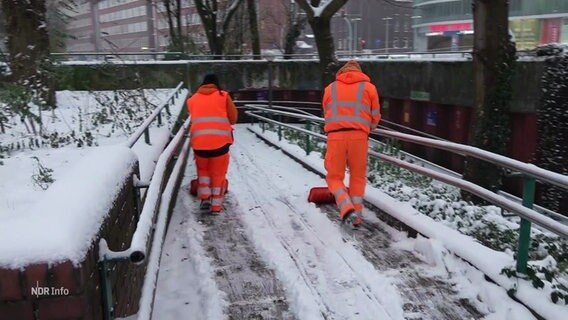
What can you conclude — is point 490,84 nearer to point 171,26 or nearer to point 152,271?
point 152,271

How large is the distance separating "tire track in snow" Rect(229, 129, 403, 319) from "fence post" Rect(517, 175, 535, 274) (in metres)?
0.92

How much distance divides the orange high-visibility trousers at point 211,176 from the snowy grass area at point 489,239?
1816mm

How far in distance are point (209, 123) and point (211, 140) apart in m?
0.21

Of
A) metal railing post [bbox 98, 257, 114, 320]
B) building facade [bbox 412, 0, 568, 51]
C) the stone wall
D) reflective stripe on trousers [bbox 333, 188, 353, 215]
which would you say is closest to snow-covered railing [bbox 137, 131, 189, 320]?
metal railing post [bbox 98, 257, 114, 320]

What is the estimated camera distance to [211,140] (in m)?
6.75

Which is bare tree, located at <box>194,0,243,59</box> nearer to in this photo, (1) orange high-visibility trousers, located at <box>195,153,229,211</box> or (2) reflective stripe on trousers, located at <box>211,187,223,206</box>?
(1) orange high-visibility trousers, located at <box>195,153,229,211</box>

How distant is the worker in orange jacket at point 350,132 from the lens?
5.72 meters

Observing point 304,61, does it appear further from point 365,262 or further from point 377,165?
point 365,262

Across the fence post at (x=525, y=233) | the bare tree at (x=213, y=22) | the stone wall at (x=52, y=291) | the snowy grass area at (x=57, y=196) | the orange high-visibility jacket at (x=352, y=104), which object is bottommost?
the fence post at (x=525, y=233)

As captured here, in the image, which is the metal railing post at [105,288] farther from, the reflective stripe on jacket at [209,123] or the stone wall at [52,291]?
the reflective stripe on jacket at [209,123]

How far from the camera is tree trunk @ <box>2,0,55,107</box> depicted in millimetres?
10852

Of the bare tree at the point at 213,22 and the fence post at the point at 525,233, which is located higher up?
the bare tree at the point at 213,22

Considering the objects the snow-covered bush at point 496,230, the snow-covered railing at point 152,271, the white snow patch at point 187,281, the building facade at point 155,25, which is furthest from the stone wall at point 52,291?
the building facade at point 155,25

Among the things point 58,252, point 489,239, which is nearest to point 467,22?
point 489,239
